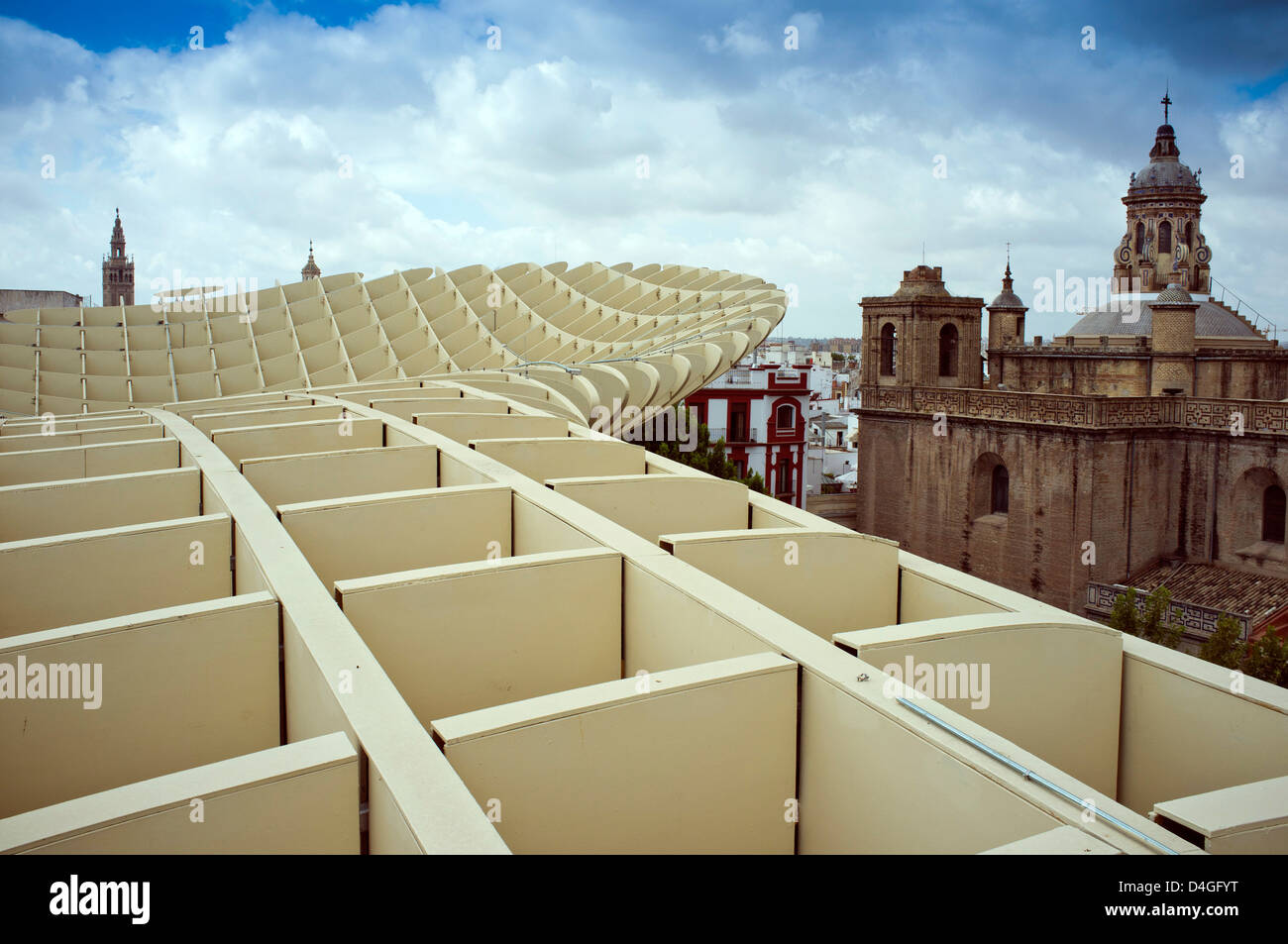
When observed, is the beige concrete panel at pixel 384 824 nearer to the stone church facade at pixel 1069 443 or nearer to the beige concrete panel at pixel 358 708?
the beige concrete panel at pixel 358 708

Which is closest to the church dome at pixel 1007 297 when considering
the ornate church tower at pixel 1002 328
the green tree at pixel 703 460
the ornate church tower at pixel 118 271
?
the ornate church tower at pixel 1002 328

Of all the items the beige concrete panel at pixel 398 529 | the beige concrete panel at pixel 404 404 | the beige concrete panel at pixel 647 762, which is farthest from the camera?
the beige concrete panel at pixel 404 404

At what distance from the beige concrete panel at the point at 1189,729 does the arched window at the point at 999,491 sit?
101 ft

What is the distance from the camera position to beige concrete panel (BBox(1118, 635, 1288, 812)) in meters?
5.87

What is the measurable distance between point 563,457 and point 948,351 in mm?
33027

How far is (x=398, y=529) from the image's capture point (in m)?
9.46

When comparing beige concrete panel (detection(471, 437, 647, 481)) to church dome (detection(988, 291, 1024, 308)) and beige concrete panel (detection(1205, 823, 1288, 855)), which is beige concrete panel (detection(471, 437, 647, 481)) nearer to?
beige concrete panel (detection(1205, 823, 1288, 855))

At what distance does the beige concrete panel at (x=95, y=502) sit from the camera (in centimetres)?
988

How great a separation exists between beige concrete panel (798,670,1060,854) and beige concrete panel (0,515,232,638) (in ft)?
17.9

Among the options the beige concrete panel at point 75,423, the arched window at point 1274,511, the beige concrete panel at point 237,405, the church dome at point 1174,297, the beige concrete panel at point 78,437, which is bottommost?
the arched window at point 1274,511

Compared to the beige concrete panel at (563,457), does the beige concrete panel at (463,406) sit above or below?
above

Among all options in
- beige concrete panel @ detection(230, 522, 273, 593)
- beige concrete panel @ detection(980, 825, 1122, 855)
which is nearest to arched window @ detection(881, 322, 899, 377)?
beige concrete panel @ detection(230, 522, 273, 593)
